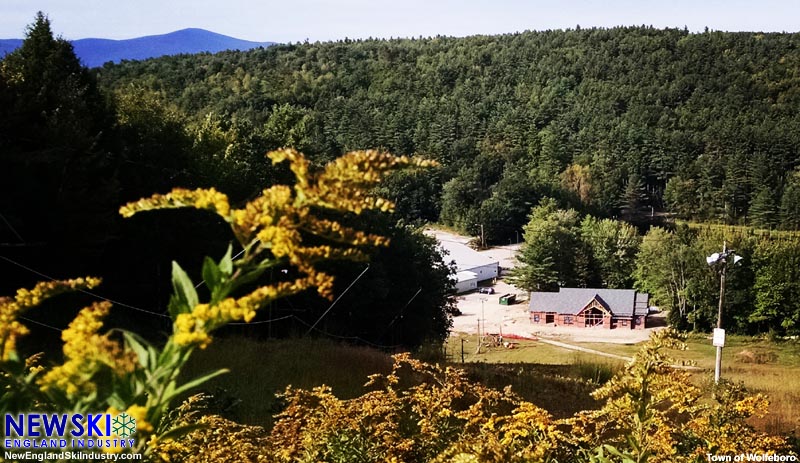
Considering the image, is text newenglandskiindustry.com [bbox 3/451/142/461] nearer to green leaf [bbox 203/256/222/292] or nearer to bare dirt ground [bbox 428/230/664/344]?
green leaf [bbox 203/256/222/292]

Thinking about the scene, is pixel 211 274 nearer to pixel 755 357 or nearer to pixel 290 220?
pixel 290 220

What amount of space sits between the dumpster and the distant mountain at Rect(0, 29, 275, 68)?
38661 millimetres

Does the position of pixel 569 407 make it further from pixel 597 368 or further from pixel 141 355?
pixel 141 355

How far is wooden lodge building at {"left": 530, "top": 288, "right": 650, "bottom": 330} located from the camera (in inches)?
2141

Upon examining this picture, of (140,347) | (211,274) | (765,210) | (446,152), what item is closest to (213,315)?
(211,274)

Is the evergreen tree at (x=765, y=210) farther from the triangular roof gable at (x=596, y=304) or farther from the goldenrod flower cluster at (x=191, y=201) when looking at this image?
the goldenrod flower cluster at (x=191, y=201)

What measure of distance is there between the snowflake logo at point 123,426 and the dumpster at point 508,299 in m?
60.9

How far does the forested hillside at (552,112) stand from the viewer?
95.1m

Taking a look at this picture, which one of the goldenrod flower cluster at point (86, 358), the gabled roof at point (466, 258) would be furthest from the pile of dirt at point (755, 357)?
the goldenrod flower cluster at point (86, 358)

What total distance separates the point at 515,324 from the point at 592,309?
7234 mm

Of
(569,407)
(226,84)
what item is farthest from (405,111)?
(569,407)

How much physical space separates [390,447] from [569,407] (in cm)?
627

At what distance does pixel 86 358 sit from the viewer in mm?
1228

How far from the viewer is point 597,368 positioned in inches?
609
